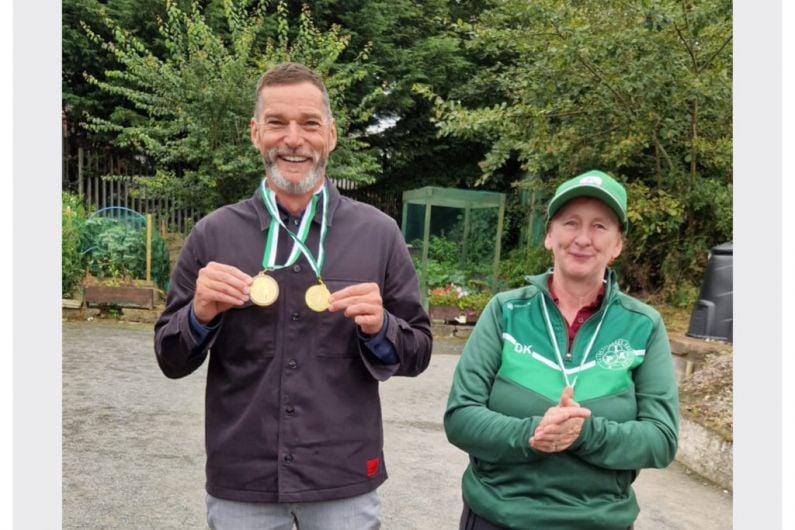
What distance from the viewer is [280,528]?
7.05 feet

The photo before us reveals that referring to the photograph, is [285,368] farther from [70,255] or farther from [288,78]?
[70,255]

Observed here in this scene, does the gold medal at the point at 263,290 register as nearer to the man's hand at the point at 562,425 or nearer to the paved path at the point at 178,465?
the man's hand at the point at 562,425

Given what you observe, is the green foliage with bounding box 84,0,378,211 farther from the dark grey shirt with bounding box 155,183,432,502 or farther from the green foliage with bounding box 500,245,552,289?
the dark grey shirt with bounding box 155,183,432,502

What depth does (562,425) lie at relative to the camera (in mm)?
1931

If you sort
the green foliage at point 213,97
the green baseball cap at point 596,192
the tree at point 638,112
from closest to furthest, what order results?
1. the green baseball cap at point 596,192
2. the tree at point 638,112
3. the green foliage at point 213,97

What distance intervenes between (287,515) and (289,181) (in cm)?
103

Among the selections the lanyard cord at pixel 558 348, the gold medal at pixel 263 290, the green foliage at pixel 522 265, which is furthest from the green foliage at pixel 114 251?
the lanyard cord at pixel 558 348

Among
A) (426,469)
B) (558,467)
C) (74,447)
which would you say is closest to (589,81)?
(426,469)

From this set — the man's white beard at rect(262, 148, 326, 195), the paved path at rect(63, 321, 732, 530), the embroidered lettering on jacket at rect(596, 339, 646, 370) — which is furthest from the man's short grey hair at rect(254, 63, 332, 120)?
the paved path at rect(63, 321, 732, 530)

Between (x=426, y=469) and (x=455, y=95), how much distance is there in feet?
42.4

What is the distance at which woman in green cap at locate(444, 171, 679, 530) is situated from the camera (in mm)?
2037

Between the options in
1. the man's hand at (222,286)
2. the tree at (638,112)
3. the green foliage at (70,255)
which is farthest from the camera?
the green foliage at (70,255)

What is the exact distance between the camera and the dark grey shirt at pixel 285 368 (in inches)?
83.1

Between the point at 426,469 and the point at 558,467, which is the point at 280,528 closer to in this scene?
the point at 558,467
